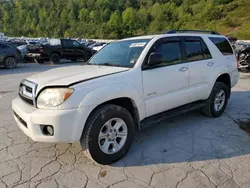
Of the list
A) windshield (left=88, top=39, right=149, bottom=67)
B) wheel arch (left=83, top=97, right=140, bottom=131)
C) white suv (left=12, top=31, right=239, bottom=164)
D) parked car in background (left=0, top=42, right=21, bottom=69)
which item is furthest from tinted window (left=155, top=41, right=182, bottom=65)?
parked car in background (left=0, top=42, right=21, bottom=69)

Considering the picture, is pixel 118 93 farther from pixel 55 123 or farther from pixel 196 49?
pixel 196 49

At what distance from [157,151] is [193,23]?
67.2 m

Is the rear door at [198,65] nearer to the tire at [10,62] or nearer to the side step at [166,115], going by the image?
the side step at [166,115]

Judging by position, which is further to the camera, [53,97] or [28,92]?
[28,92]

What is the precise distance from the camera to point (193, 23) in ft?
213

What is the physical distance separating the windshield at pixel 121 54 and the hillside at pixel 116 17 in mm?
46420

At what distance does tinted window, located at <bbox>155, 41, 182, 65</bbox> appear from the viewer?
12.1ft

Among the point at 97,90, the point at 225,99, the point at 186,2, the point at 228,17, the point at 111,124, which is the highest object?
the point at 186,2

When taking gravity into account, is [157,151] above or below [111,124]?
below

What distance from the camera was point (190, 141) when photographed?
376 centimetres

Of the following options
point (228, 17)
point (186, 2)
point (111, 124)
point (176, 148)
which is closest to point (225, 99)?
point (176, 148)

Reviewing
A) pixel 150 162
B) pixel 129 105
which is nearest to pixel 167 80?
pixel 129 105

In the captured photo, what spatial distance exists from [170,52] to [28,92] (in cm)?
224

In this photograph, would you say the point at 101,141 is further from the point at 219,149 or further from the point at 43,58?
the point at 43,58
